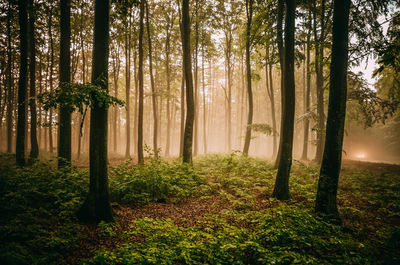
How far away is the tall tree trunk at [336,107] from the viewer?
5102 mm

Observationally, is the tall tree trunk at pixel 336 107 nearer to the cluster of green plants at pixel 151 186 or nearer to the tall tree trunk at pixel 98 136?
the cluster of green plants at pixel 151 186

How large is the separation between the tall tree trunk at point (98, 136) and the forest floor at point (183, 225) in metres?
0.36

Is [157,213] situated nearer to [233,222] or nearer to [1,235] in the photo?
[233,222]

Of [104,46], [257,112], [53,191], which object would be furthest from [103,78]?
[257,112]

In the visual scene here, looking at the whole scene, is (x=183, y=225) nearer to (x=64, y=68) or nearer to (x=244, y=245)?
(x=244, y=245)

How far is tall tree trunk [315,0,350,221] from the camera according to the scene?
510 cm

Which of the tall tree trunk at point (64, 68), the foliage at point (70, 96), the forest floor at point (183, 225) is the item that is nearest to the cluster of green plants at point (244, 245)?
the forest floor at point (183, 225)

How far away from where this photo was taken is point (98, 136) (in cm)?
456

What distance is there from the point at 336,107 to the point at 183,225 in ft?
18.1

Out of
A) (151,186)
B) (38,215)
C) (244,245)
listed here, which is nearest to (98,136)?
(38,215)

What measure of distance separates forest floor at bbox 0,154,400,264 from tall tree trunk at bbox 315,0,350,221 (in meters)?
0.76

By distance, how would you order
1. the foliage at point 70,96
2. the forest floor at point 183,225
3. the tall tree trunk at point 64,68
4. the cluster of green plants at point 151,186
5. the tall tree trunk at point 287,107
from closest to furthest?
the forest floor at point 183,225 → the foliage at point 70,96 → the cluster of green plants at point 151,186 → the tall tree trunk at point 287,107 → the tall tree trunk at point 64,68

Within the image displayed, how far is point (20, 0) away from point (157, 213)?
44.8 ft

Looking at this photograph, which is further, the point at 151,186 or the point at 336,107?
the point at 151,186
